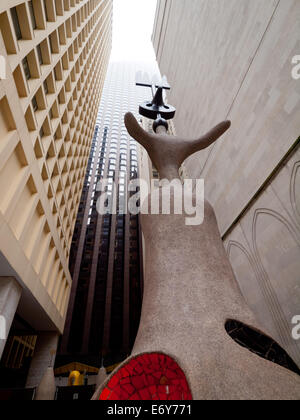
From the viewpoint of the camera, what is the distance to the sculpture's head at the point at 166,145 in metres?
4.75

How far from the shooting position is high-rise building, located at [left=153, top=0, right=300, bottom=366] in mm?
6527

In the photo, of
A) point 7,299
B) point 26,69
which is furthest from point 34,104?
point 7,299

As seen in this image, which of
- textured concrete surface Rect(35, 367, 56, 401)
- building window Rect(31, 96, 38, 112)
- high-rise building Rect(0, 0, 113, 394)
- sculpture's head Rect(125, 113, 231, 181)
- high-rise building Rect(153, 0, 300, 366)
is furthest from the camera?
building window Rect(31, 96, 38, 112)

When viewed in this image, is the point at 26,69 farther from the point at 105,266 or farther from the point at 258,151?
the point at 105,266

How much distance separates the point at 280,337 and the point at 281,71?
826 centimetres

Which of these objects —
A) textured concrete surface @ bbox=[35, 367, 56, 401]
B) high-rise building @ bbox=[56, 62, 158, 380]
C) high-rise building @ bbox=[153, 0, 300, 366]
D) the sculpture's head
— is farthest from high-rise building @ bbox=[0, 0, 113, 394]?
high-rise building @ bbox=[56, 62, 158, 380]

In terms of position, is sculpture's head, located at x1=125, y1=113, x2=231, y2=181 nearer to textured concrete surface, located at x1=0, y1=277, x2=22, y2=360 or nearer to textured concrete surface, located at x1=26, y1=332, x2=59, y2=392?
textured concrete surface, located at x1=0, y1=277, x2=22, y2=360

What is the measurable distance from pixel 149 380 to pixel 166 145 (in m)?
4.13

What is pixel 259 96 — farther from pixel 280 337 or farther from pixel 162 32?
pixel 162 32

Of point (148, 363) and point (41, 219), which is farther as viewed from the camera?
point (41, 219)

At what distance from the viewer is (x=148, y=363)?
2.39m

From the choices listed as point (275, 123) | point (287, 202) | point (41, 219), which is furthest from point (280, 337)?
point (41, 219)

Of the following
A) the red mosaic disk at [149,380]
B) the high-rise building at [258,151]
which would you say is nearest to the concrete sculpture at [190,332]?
the red mosaic disk at [149,380]

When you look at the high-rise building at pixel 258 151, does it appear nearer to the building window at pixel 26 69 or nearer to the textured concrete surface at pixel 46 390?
the building window at pixel 26 69
